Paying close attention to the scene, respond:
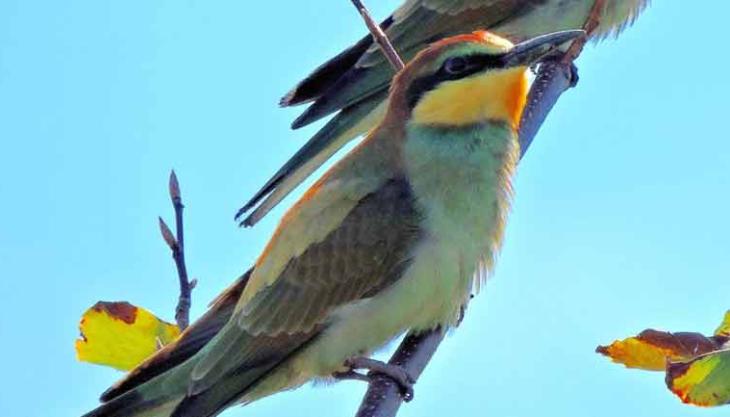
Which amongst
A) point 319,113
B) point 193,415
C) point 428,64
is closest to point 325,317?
point 193,415

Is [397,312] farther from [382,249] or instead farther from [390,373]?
[390,373]

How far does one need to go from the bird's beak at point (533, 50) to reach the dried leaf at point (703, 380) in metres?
1.18

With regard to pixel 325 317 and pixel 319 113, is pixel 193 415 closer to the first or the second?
pixel 325 317

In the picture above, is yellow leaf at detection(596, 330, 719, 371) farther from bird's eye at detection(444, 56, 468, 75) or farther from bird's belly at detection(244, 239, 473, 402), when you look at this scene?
bird's eye at detection(444, 56, 468, 75)

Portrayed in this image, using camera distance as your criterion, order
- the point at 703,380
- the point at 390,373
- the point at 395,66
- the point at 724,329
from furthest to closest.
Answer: the point at 395,66
the point at 390,373
the point at 724,329
the point at 703,380

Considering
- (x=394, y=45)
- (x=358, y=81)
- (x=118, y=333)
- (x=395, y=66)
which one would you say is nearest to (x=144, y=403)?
(x=118, y=333)

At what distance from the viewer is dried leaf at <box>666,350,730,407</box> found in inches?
83.2

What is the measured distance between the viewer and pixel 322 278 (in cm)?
332

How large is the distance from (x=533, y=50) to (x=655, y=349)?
1074 millimetres

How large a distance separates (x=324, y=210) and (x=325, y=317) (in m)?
0.24

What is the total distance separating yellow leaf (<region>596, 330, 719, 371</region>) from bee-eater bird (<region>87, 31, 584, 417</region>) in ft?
2.89

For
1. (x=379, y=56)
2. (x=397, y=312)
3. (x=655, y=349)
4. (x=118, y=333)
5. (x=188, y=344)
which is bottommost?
(x=655, y=349)

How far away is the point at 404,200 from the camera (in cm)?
331

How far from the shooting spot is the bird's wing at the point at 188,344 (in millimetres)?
3146
